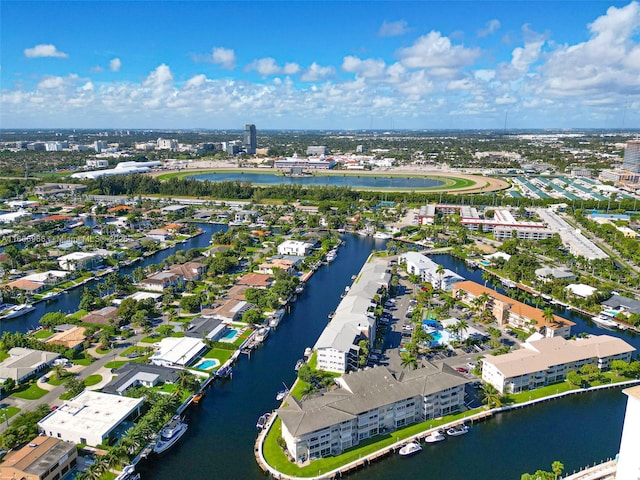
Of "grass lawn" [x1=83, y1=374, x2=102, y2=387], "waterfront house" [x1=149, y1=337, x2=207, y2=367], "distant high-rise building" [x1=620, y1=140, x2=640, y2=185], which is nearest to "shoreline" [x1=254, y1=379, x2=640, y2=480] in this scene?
"waterfront house" [x1=149, y1=337, x2=207, y2=367]

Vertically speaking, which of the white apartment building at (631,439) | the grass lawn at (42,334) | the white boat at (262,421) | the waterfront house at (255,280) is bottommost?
the white boat at (262,421)

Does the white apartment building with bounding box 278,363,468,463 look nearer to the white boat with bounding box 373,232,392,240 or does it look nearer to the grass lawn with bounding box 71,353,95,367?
the grass lawn with bounding box 71,353,95,367

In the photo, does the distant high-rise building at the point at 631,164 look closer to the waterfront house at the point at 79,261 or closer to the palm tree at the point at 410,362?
the palm tree at the point at 410,362

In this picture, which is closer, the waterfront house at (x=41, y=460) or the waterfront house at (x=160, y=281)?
the waterfront house at (x=41, y=460)

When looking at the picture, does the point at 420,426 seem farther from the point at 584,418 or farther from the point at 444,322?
the point at 444,322

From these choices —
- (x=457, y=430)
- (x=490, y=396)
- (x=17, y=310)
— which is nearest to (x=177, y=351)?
(x=457, y=430)

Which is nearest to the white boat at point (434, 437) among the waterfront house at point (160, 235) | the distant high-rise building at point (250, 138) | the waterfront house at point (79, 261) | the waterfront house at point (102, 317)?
the waterfront house at point (102, 317)

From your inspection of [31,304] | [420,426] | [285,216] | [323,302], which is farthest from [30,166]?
[420,426]
